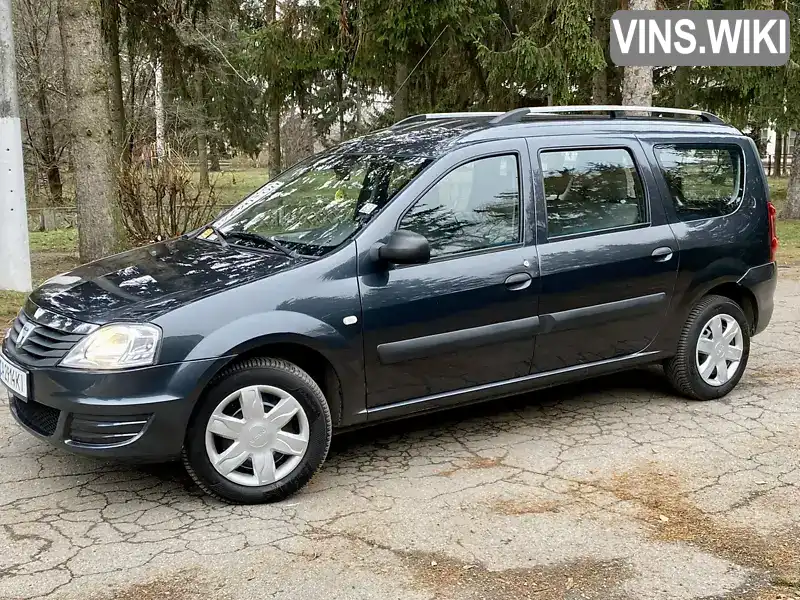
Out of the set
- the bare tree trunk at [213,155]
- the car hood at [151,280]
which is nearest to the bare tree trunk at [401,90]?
the car hood at [151,280]

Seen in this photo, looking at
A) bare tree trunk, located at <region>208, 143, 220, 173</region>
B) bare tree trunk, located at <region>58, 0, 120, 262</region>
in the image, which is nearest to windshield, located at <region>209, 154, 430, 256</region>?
bare tree trunk, located at <region>58, 0, 120, 262</region>

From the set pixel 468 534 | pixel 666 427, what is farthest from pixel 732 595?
pixel 666 427

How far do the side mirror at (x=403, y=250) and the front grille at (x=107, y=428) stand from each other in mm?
1363

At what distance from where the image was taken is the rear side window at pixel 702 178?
5254mm

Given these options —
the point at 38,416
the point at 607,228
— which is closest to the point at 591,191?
the point at 607,228

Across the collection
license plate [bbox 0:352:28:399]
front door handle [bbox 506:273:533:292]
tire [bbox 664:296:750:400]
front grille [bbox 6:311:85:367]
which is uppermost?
front door handle [bbox 506:273:533:292]

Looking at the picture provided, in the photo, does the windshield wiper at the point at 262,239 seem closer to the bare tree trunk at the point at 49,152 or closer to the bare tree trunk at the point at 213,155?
the bare tree trunk at the point at 49,152

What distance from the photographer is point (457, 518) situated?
374cm

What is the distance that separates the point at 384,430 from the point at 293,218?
1.40 metres

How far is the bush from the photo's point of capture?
10469 mm

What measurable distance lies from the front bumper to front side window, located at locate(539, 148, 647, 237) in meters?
2.20

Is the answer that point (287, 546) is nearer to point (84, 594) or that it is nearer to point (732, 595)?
point (84, 594)

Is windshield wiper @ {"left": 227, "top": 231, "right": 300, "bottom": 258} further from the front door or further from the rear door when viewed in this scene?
the rear door

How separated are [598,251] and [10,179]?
652 centimetres
